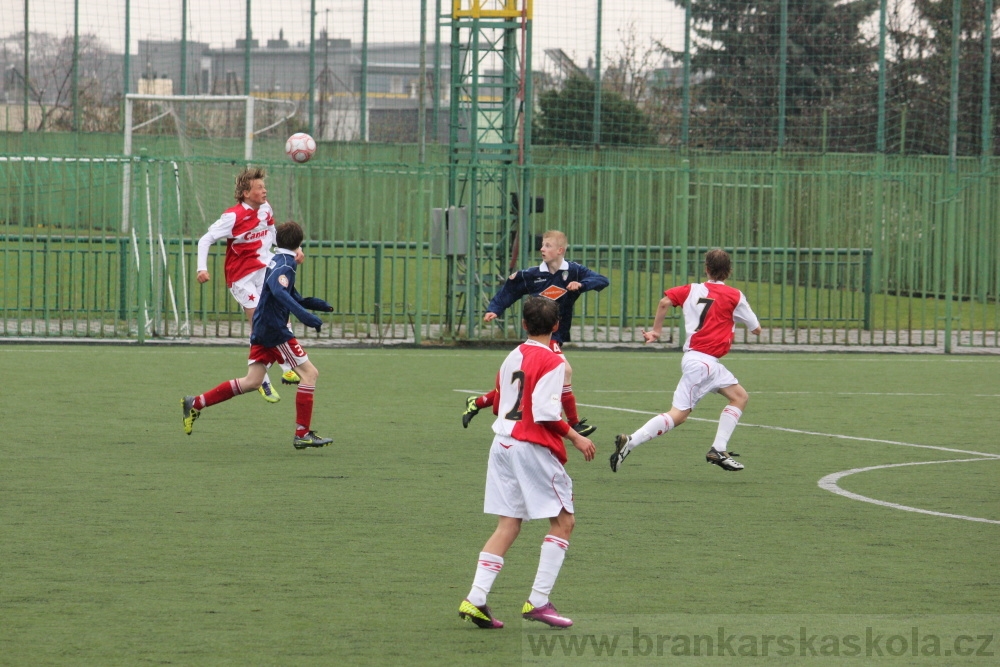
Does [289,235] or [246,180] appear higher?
[246,180]

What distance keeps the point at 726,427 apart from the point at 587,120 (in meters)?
22.4

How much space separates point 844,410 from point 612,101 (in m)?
19.1

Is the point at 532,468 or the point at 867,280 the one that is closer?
the point at 532,468

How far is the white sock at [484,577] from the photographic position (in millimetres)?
5832

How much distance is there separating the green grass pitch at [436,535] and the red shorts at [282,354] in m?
0.66

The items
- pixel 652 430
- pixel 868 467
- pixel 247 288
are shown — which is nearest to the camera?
pixel 652 430

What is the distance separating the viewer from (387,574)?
679cm

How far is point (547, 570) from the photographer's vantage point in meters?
5.95

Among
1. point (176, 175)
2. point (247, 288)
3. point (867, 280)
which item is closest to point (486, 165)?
point (176, 175)

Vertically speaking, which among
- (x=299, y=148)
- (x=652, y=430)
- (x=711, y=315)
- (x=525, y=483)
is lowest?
(x=652, y=430)

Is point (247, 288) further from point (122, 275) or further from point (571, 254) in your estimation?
point (571, 254)

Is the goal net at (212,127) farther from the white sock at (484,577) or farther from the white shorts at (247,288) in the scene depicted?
the white sock at (484,577)

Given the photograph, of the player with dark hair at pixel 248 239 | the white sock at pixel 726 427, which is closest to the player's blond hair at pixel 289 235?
the player with dark hair at pixel 248 239

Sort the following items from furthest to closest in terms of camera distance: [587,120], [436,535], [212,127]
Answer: [212,127]
[587,120]
[436,535]
